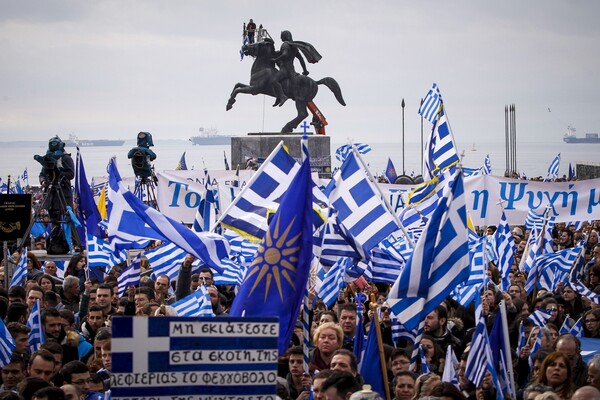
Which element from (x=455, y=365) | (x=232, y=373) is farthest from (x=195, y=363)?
(x=455, y=365)

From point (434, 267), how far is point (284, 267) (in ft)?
4.40

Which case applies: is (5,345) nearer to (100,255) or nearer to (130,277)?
(130,277)

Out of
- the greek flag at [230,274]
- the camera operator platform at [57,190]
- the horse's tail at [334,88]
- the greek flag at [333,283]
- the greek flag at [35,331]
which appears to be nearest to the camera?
the greek flag at [35,331]

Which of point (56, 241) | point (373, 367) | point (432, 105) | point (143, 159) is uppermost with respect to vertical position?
point (432, 105)

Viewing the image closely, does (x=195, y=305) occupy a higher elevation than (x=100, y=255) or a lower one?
lower

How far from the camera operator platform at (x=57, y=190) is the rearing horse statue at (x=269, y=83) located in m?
21.0

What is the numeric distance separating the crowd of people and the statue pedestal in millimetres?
25694

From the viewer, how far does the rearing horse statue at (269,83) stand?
42375 mm

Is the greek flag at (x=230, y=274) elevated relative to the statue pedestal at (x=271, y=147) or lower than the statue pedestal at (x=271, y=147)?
lower

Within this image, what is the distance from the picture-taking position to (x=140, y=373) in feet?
18.5

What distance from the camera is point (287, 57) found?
140ft

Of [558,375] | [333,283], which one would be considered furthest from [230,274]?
[558,375]

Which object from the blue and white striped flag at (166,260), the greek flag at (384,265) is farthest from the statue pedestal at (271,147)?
the greek flag at (384,265)

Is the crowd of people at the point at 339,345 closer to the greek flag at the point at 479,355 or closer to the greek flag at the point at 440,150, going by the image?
the greek flag at the point at 479,355
